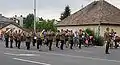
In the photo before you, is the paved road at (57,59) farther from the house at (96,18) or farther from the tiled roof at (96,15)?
the tiled roof at (96,15)

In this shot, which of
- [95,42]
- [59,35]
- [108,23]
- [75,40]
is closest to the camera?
[59,35]

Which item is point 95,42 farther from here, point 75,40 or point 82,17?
point 82,17

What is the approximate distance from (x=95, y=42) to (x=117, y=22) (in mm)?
14951

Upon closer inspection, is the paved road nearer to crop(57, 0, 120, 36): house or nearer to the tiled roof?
crop(57, 0, 120, 36): house

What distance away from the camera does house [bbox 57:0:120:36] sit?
51156 millimetres

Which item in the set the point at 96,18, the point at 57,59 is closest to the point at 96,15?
the point at 96,18

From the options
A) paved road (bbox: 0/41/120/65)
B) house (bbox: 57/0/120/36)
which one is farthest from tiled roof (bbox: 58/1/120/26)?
paved road (bbox: 0/41/120/65)

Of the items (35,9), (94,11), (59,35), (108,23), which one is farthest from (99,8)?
(59,35)

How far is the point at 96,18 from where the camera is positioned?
171 feet

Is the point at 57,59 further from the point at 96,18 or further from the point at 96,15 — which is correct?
the point at 96,15

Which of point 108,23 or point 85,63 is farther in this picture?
point 108,23

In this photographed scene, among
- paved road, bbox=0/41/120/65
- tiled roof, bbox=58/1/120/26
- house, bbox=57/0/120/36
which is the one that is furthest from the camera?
tiled roof, bbox=58/1/120/26

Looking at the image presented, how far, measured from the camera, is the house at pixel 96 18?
51.2 m

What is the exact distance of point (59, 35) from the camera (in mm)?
30062
